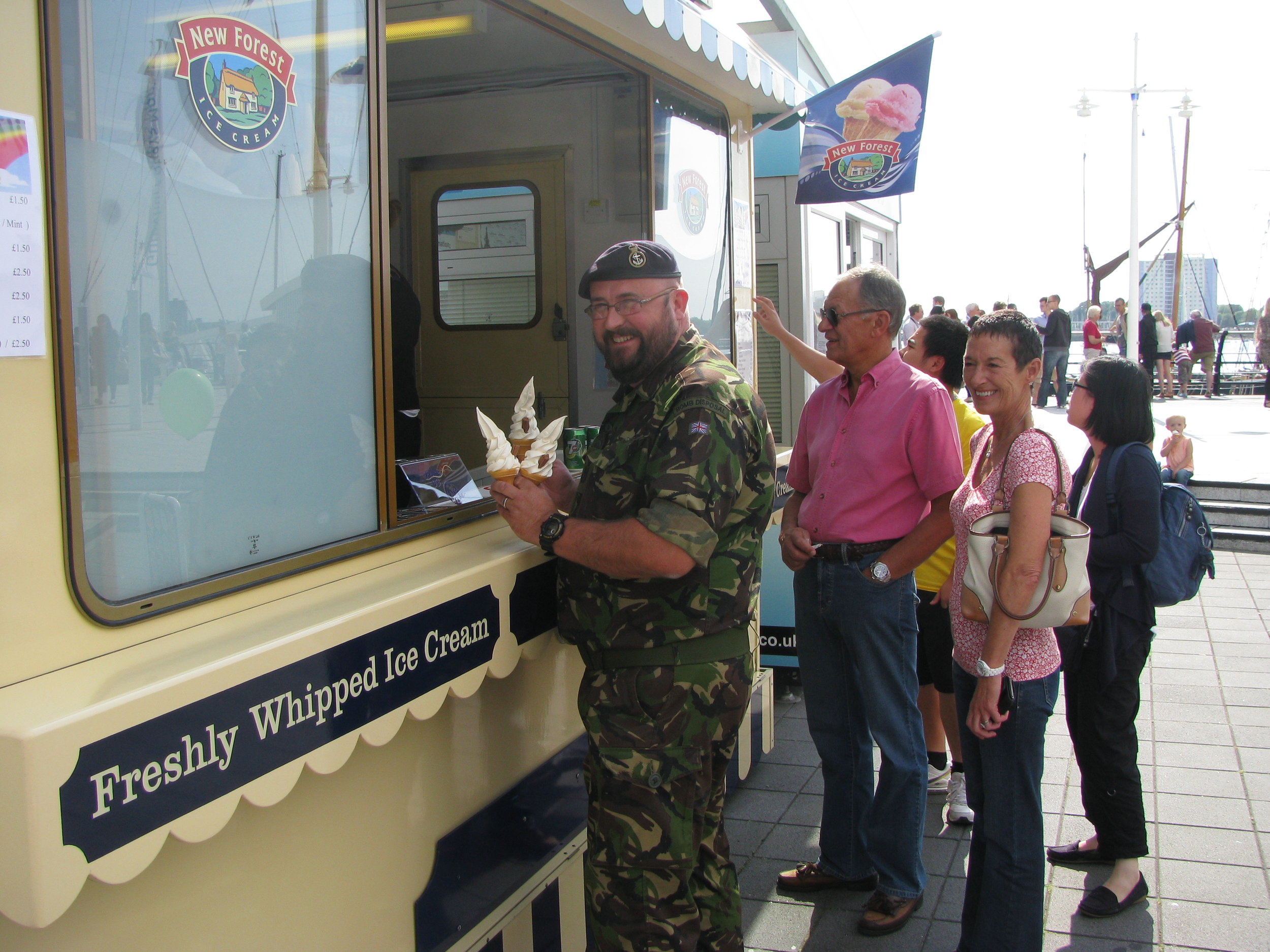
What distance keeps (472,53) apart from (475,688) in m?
3.06

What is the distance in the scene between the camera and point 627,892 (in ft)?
7.74

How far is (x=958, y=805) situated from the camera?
3.99 metres

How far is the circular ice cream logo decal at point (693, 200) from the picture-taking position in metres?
3.99

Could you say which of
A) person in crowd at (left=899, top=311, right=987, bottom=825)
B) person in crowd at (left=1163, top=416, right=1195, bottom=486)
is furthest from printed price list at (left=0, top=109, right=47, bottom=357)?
person in crowd at (left=1163, top=416, right=1195, bottom=486)

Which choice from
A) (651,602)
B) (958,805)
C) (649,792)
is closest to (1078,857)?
(958,805)

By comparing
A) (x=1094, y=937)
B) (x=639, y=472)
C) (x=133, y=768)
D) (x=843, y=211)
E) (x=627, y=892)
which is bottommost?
(x=1094, y=937)

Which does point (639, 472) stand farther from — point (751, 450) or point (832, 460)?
point (832, 460)

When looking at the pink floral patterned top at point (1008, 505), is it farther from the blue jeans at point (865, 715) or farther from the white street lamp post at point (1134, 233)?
the white street lamp post at point (1134, 233)

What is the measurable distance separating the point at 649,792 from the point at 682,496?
72cm

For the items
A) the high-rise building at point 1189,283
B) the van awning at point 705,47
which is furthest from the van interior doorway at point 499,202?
the high-rise building at point 1189,283

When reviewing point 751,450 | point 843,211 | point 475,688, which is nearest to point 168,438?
point 475,688

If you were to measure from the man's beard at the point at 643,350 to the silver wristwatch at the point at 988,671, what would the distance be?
3.69ft

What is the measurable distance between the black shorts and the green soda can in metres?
1.52

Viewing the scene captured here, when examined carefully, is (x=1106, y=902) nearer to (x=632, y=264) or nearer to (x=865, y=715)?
(x=865, y=715)
